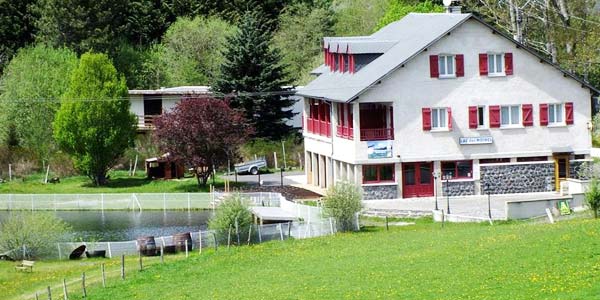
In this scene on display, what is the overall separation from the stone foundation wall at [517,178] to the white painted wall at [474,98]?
45.2 inches

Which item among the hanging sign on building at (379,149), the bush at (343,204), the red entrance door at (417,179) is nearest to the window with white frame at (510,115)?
the red entrance door at (417,179)

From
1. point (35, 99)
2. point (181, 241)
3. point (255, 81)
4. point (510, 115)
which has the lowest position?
point (181, 241)

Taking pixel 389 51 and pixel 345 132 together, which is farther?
pixel 389 51

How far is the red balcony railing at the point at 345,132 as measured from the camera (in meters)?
65.8

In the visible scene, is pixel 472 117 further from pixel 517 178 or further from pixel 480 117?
pixel 517 178

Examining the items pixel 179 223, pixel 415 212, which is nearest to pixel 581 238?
pixel 415 212

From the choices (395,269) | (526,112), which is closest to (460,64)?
(526,112)

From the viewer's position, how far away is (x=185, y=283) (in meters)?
40.6

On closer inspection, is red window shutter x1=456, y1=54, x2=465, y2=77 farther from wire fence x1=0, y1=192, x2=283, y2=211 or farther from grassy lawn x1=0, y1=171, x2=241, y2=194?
grassy lawn x1=0, y1=171, x2=241, y2=194

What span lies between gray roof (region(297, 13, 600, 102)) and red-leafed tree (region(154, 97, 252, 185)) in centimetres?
504

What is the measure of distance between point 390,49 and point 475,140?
23.3 feet

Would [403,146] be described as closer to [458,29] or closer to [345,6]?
[458,29]

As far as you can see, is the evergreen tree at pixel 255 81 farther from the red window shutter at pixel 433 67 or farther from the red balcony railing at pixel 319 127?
the red window shutter at pixel 433 67

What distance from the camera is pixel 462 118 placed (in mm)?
65812
